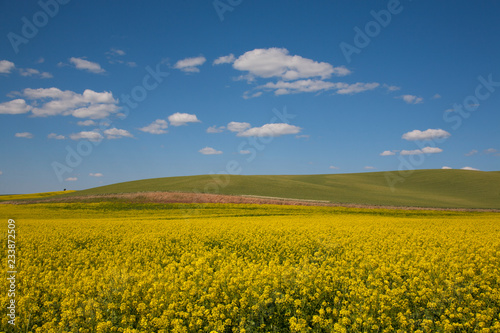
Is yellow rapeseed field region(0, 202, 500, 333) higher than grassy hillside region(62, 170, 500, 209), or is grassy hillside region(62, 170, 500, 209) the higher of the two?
grassy hillside region(62, 170, 500, 209)

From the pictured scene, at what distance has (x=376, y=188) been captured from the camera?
215 ft

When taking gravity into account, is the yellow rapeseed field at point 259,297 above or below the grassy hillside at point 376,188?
below

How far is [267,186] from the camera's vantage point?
191ft

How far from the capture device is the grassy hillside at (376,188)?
50.5 meters

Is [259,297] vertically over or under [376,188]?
under

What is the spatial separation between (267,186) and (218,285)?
5251cm

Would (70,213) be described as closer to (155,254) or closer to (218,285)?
(155,254)

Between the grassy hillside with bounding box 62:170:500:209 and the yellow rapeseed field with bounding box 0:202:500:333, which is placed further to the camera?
the grassy hillside with bounding box 62:170:500:209

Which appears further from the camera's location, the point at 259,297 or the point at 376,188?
the point at 376,188

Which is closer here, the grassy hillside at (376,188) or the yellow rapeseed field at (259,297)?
the yellow rapeseed field at (259,297)

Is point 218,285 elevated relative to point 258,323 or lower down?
elevated

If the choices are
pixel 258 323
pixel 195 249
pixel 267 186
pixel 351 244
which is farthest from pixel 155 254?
pixel 267 186

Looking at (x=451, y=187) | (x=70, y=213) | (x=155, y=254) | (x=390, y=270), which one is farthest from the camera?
(x=451, y=187)

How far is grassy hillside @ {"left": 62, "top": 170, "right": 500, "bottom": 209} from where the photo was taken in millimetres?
50500
